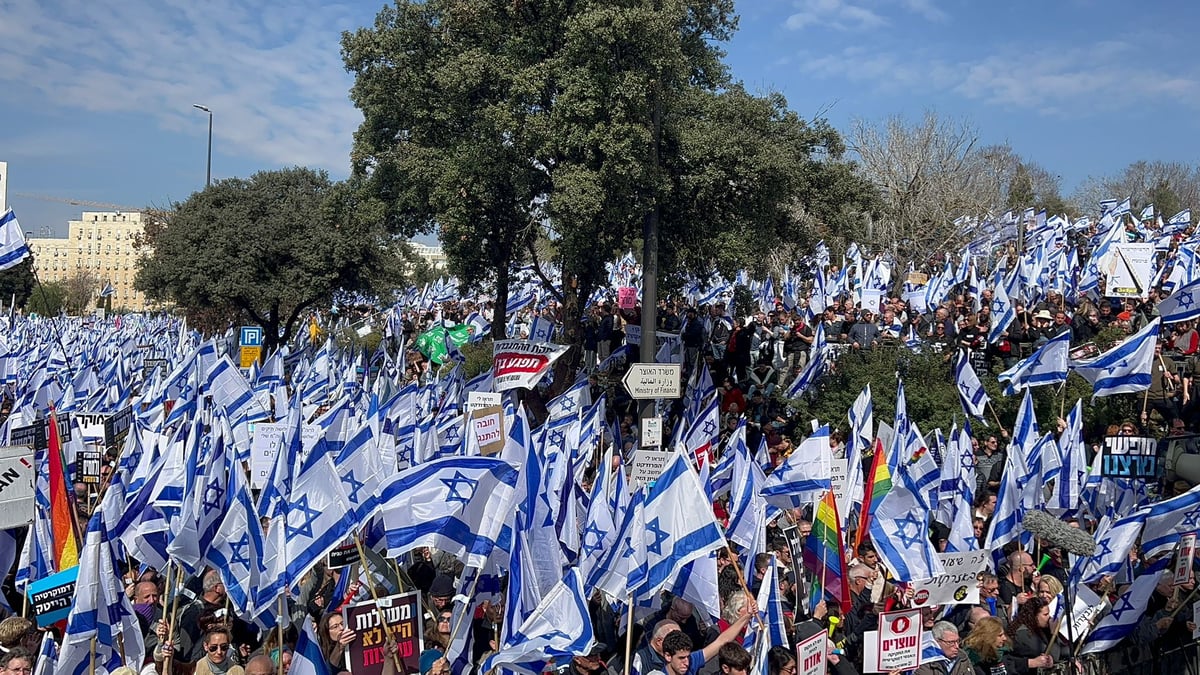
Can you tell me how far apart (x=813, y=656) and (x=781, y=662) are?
28 cm

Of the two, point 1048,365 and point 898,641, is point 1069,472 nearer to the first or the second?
point 1048,365

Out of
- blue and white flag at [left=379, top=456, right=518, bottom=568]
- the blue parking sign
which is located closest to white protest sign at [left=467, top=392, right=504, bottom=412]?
blue and white flag at [left=379, top=456, right=518, bottom=568]

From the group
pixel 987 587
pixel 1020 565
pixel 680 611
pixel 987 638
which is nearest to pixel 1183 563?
pixel 1020 565

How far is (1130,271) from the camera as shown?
20.2m

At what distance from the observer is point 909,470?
12.8 metres

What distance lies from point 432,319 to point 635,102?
68.5ft

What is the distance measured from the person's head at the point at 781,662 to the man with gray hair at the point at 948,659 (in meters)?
1.13

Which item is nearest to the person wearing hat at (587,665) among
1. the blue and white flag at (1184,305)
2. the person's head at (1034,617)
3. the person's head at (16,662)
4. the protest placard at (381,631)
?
the protest placard at (381,631)

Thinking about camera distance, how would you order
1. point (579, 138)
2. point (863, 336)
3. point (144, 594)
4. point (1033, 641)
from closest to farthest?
point (1033, 641) < point (144, 594) < point (579, 138) < point (863, 336)

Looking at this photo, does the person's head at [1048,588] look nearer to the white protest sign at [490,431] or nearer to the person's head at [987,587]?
the person's head at [987,587]

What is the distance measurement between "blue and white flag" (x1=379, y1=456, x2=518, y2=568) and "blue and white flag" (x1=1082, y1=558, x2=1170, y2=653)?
193 inches

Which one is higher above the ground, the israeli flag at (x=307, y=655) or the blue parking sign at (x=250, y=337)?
the blue parking sign at (x=250, y=337)

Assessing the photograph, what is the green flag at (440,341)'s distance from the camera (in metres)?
28.1

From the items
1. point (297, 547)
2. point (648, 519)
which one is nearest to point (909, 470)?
point (648, 519)
